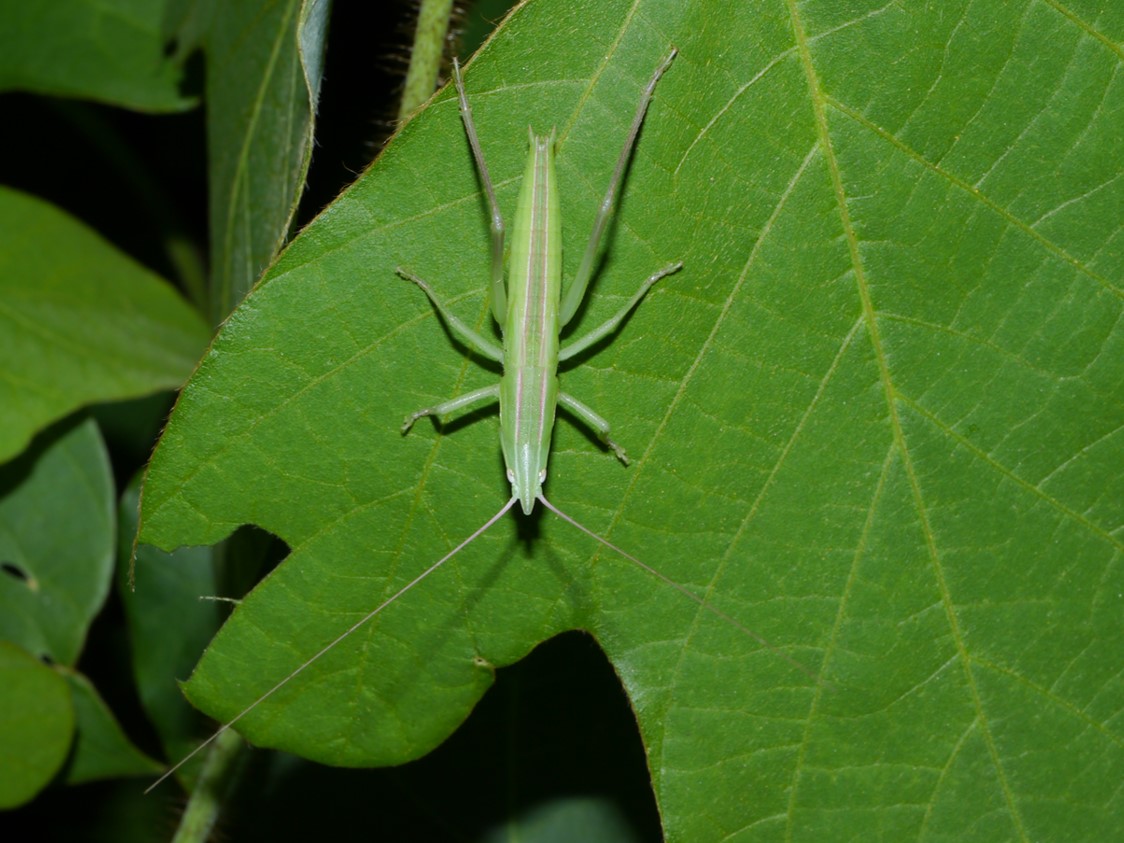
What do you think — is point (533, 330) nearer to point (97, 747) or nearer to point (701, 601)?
point (701, 601)

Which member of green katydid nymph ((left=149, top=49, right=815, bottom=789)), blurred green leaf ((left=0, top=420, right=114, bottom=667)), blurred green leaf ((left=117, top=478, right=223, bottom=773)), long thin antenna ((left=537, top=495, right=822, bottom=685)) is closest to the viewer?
green katydid nymph ((left=149, top=49, right=815, bottom=789))

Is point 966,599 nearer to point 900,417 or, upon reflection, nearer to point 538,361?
point 900,417

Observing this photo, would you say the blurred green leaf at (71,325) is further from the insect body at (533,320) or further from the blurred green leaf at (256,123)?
the insect body at (533,320)

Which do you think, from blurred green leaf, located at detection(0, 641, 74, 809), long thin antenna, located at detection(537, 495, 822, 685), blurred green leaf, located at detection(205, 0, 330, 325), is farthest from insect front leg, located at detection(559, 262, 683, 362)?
blurred green leaf, located at detection(0, 641, 74, 809)

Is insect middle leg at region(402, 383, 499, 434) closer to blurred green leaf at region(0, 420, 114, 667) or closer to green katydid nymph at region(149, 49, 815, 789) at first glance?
green katydid nymph at region(149, 49, 815, 789)

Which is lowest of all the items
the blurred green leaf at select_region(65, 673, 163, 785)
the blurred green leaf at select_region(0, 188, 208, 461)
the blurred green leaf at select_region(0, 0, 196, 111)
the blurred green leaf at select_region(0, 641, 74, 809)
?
the blurred green leaf at select_region(65, 673, 163, 785)

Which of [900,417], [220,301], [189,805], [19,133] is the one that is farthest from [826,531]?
[19,133]

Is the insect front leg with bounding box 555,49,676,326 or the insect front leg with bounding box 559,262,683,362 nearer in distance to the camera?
the insect front leg with bounding box 555,49,676,326
